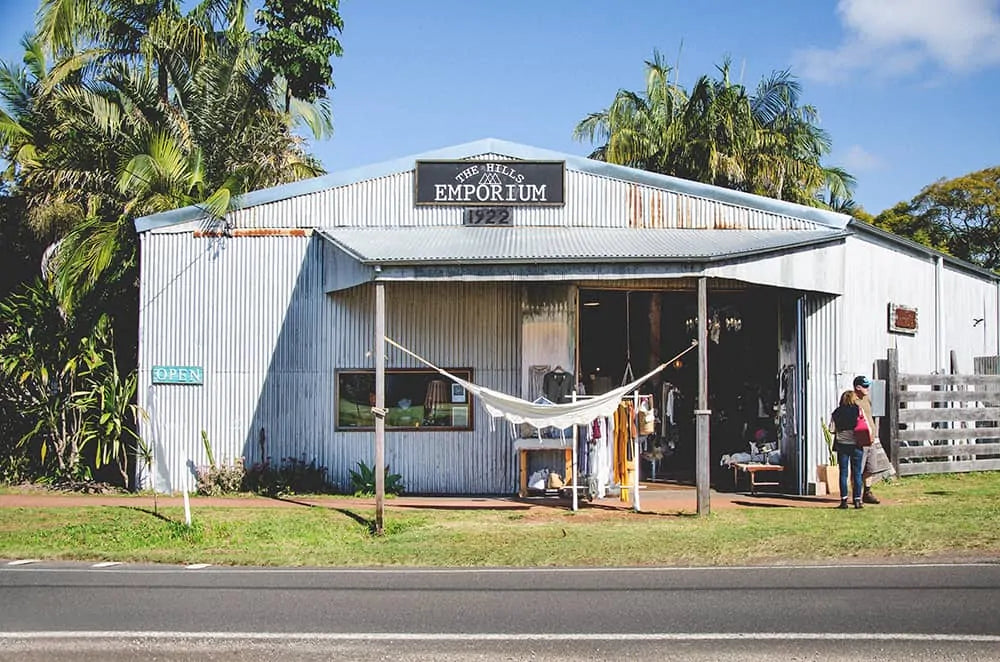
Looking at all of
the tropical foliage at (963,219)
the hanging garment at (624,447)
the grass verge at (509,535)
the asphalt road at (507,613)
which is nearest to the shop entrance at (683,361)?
the hanging garment at (624,447)

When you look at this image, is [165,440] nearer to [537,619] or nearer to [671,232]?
[671,232]

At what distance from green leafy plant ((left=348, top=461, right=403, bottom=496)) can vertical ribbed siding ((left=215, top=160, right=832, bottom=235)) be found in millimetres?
3960

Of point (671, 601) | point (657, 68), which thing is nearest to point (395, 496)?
point (671, 601)

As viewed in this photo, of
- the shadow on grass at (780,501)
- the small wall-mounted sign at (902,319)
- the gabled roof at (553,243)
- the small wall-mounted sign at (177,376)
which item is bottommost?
the shadow on grass at (780,501)

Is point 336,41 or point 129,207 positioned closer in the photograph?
point 129,207

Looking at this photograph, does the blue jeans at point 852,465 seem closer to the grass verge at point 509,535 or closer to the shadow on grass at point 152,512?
the grass verge at point 509,535

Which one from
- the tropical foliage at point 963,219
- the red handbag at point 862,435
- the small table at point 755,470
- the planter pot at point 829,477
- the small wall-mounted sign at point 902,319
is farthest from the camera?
the tropical foliage at point 963,219

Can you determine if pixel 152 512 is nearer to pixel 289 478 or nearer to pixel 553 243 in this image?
pixel 289 478

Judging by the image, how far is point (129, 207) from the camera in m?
19.7

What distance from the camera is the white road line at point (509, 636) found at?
7.69 metres

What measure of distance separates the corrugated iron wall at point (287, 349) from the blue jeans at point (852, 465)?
5194mm

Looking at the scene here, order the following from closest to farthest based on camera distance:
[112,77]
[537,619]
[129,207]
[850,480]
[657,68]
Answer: [537,619], [850,480], [129,207], [112,77], [657,68]

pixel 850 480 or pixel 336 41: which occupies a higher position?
pixel 336 41

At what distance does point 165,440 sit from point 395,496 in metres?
3.89
